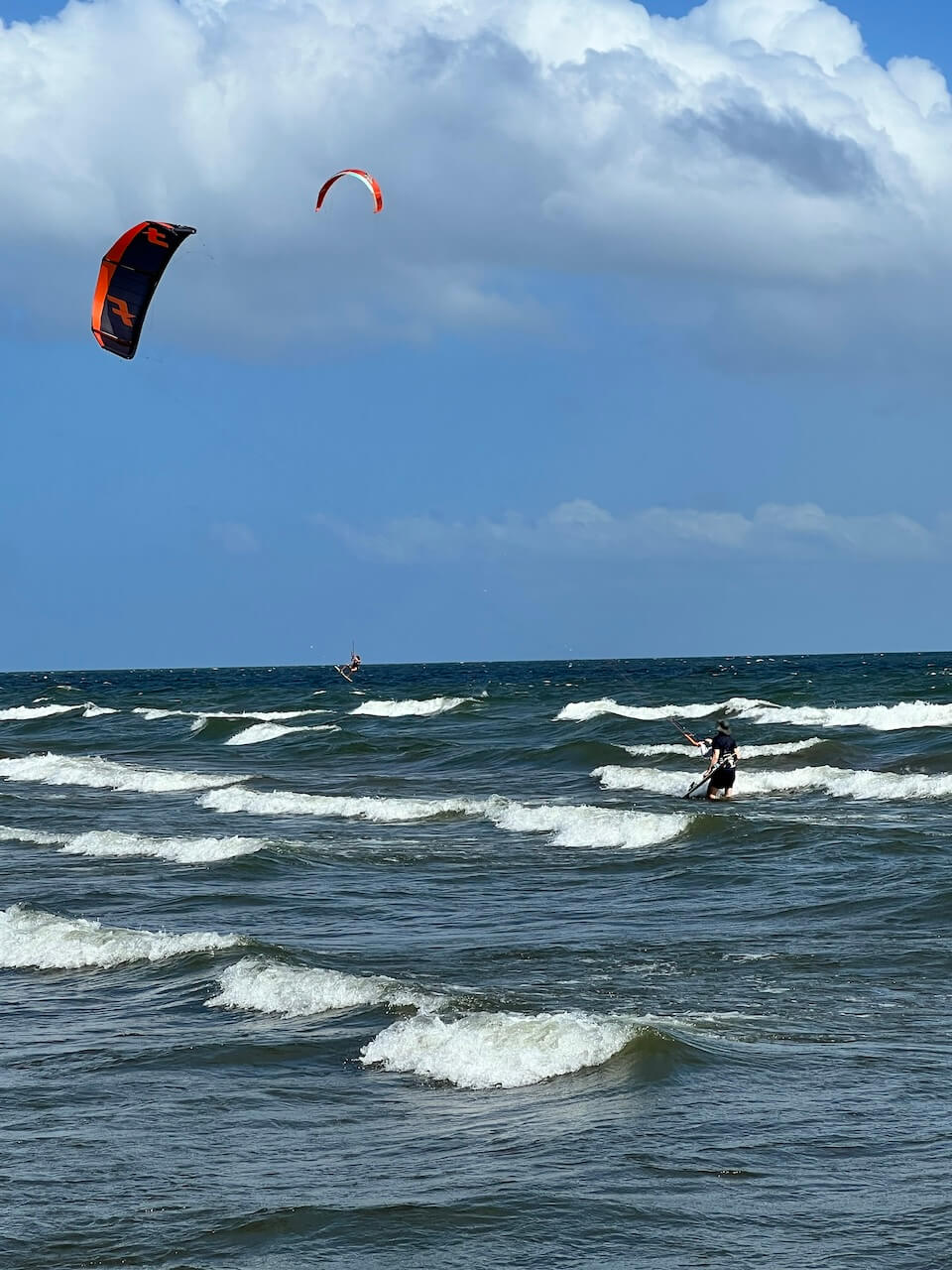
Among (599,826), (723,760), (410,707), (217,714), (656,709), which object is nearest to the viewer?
(599,826)

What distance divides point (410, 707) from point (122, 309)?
43183 mm

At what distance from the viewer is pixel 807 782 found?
30.7 m

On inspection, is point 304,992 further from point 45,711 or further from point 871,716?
point 45,711

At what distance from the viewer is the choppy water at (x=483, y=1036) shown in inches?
307

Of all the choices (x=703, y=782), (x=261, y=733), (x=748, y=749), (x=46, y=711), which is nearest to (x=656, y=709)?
(x=261, y=733)

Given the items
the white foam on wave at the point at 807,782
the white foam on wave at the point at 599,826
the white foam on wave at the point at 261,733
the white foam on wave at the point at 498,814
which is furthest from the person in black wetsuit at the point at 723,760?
the white foam on wave at the point at 261,733

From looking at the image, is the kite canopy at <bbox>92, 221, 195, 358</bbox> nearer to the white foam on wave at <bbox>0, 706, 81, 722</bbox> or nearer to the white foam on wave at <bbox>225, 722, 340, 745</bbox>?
the white foam on wave at <bbox>225, 722, 340, 745</bbox>

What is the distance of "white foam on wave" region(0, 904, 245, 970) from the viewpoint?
48.7 ft

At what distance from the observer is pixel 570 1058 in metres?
10.6

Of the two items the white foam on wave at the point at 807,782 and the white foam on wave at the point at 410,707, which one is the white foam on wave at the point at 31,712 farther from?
the white foam on wave at the point at 807,782

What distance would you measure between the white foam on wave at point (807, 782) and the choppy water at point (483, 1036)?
11.9 inches

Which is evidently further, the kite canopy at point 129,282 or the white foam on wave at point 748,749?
the white foam on wave at point 748,749

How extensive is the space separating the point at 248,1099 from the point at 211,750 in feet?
123

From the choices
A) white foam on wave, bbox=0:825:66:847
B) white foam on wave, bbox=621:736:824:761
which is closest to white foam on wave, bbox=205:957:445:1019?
white foam on wave, bbox=0:825:66:847
